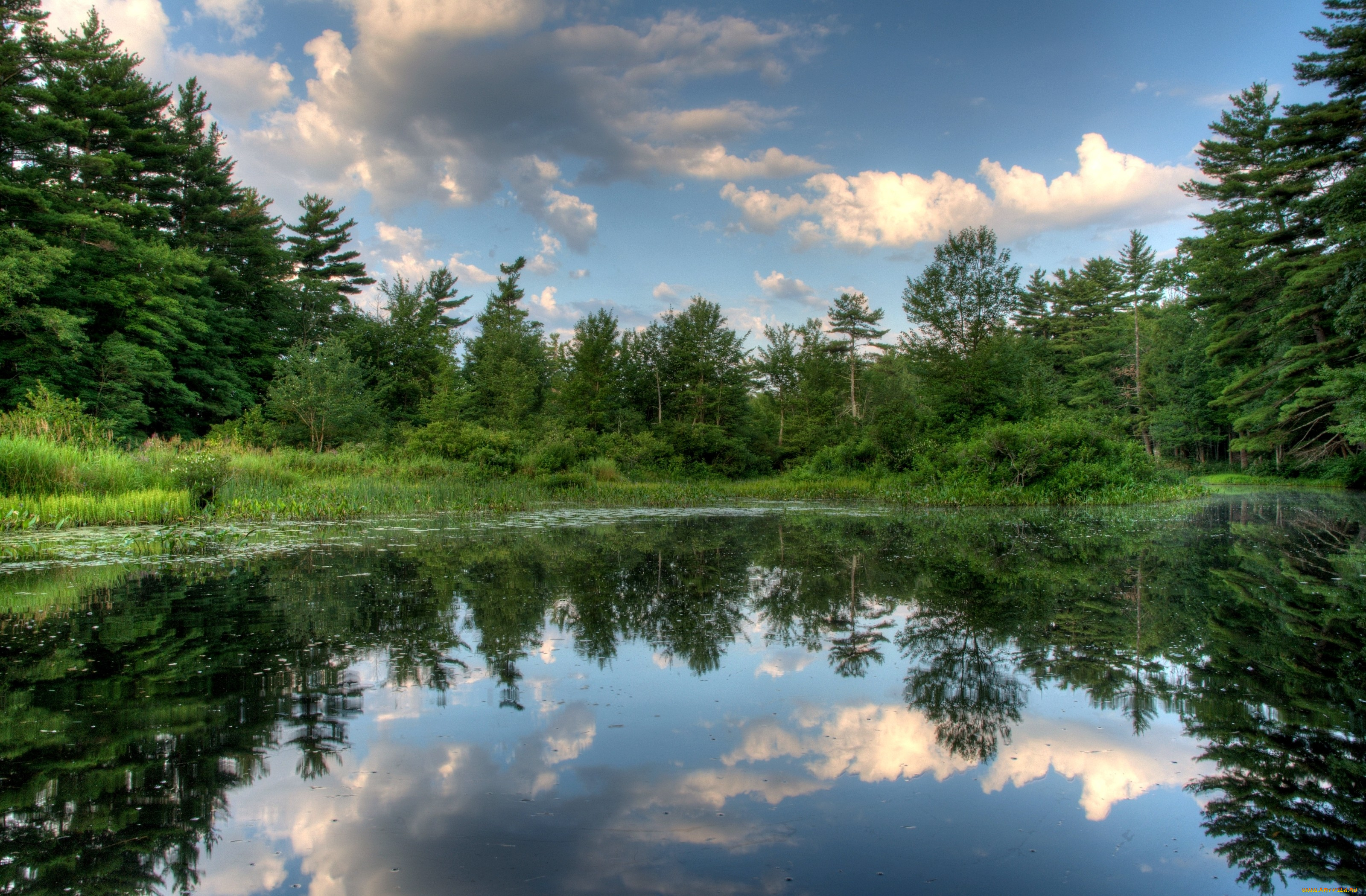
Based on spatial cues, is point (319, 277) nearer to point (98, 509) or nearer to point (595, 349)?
point (595, 349)

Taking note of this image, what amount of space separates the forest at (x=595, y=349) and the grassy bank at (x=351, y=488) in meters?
0.41

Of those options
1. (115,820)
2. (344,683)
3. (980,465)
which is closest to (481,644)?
(344,683)

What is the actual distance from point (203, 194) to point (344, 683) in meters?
36.8

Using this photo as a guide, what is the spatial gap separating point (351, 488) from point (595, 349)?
60.3 feet

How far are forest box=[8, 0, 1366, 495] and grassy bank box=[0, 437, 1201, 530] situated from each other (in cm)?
41

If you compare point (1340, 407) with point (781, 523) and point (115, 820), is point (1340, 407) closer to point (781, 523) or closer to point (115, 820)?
point (781, 523)

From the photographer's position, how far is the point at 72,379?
77.5ft

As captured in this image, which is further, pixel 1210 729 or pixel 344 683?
pixel 344 683

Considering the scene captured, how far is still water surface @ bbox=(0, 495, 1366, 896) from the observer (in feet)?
7.74

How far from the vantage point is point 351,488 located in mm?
16422

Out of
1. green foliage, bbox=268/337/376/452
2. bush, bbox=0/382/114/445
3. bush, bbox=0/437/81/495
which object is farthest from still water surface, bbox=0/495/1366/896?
green foliage, bbox=268/337/376/452

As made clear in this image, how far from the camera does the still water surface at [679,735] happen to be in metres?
2.36

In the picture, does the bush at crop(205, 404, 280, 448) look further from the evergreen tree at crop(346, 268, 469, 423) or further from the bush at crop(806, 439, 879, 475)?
the bush at crop(806, 439, 879, 475)

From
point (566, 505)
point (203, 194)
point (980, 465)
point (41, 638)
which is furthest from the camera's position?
point (203, 194)
